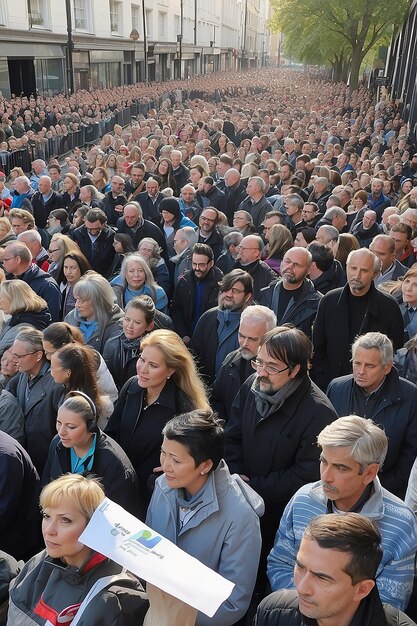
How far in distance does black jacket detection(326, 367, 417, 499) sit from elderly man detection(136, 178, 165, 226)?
581 cm

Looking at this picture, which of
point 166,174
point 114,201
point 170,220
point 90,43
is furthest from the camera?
point 90,43

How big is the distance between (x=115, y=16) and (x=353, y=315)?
37.1 metres

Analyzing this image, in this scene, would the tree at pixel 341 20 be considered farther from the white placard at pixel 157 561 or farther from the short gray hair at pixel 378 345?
the white placard at pixel 157 561

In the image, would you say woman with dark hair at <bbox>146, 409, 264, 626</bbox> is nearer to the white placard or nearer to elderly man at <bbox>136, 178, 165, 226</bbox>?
the white placard

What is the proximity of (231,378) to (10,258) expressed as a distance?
8.68 feet

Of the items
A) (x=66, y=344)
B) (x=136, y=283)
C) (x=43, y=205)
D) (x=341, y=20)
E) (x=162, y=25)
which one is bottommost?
(x=43, y=205)

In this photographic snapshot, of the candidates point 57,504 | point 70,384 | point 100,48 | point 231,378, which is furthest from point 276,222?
point 100,48

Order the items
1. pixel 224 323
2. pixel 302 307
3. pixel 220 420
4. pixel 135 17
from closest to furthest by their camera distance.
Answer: pixel 220 420 → pixel 224 323 → pixel 302 307 → pixel 135 17

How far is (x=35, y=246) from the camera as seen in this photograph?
664 centimetres

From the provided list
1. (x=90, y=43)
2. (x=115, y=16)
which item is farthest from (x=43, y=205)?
(x=115, y=16)

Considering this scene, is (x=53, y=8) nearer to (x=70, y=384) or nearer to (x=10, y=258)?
(x=10, y=258)

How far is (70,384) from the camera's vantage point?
12.7ft

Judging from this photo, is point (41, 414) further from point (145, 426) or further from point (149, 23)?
point (149, 23)

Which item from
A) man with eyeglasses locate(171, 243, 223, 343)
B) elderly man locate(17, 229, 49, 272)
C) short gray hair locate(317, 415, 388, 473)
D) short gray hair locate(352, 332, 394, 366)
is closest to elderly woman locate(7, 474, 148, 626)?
short gray hair locate(317, 415, 388, 473)
